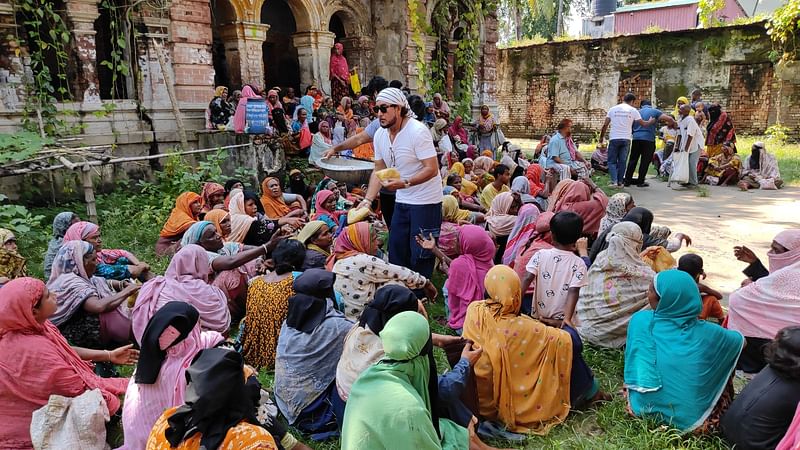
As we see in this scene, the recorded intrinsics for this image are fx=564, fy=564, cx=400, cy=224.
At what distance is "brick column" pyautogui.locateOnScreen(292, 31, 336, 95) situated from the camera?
1198 cm

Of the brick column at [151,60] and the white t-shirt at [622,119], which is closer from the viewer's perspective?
the brick column at [151,60]

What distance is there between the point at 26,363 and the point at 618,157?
9479 millimetres

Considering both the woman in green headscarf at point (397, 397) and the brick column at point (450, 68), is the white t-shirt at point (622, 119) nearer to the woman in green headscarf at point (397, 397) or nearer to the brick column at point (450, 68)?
the brick column at point (450, 68)

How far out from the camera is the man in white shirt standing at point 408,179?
3.98m

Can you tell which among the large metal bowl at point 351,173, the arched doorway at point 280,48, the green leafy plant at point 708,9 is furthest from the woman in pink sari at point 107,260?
the green leafy plant at point 708,9

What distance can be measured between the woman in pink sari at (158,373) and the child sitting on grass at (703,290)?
2.99 meters

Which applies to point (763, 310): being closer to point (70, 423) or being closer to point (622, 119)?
point (70, 423)

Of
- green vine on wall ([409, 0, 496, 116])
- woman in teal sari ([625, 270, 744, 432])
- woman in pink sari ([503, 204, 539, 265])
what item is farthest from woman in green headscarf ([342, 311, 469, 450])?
green vine on wall ([409, 0, 496, 116])

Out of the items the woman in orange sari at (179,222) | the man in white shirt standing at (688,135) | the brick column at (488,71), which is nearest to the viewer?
the woman in orange sari at (179,222)

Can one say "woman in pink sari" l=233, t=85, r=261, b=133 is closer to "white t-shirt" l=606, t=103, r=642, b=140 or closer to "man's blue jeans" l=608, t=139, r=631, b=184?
"white t-shirt" l=606, t=103, r=642, b=140

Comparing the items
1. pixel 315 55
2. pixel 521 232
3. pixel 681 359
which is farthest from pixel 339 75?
pixel 681 359

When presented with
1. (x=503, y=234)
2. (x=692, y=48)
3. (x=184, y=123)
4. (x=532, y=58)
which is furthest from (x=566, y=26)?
(x=503, y=234)

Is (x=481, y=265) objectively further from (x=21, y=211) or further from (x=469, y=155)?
(x=469, y=155)

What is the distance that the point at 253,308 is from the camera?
11.8 ft
